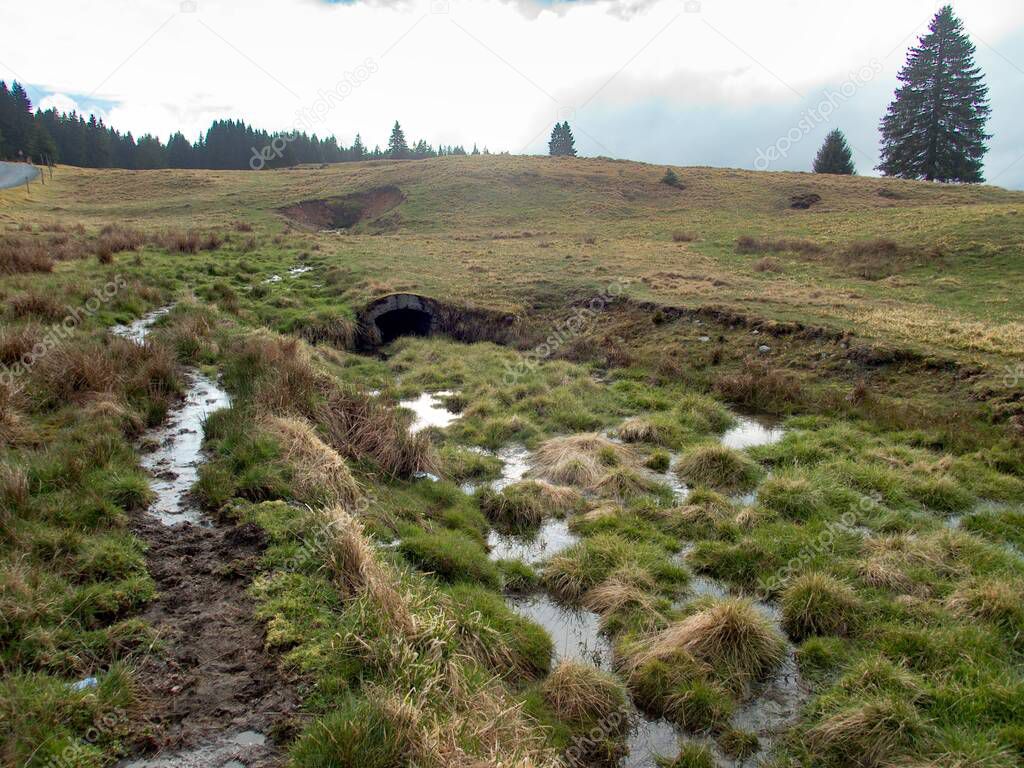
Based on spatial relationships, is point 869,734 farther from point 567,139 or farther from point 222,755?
point 567,139

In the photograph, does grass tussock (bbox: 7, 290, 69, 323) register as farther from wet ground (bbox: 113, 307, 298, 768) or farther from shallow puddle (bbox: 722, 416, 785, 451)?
shallow puddle (bbox: 722, 416, 785, 451)

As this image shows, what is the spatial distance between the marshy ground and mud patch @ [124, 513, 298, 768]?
0.10ft

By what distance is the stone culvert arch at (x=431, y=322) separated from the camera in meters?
22.0

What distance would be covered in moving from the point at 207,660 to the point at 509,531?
5276mm

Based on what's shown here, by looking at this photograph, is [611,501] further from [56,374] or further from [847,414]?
[56,374]

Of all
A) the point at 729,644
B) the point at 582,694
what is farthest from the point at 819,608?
the point at 582,694

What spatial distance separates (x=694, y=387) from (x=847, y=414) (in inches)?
151

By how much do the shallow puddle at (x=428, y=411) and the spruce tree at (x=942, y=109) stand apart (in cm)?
6608

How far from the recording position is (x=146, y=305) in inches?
696

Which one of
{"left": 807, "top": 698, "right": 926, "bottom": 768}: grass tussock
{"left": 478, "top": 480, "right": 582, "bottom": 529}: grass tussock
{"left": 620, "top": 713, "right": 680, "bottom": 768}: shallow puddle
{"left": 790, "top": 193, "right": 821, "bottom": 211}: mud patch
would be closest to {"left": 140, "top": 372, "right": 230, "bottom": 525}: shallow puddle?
{"left": 478, "top": 480, "right": 582, "bottom": 529}: grass tussock

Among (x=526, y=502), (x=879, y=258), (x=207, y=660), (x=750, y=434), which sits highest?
(x=879, y=258)

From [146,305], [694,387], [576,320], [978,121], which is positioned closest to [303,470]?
[694,387]

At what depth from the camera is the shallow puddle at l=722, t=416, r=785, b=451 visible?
43.0 feet

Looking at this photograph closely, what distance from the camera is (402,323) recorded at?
946 inches
